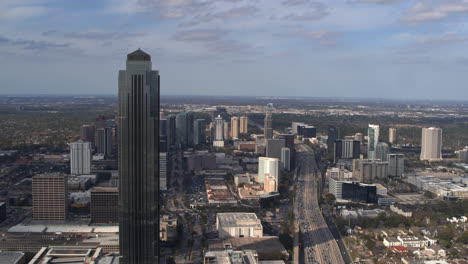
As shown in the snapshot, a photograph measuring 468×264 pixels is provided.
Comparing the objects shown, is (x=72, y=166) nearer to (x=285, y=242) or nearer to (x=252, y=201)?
(x=252, y=201)

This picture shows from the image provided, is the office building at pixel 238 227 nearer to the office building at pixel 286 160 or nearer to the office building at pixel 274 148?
the office building at pixel 286 160

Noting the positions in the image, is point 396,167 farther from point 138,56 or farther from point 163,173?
point 138,56

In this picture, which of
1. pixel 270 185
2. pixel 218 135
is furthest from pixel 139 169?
pixel 218 135

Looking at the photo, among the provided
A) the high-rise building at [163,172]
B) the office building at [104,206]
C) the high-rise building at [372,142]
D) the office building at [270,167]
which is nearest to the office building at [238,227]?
the office building at [104,206]

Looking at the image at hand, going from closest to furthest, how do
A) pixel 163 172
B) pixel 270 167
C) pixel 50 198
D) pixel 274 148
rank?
pixel 50 198 < pixel 163 172 < pixel 270 167 < pixel 274 148

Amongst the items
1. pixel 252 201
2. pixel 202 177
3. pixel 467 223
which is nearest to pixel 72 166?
pixel 202 177

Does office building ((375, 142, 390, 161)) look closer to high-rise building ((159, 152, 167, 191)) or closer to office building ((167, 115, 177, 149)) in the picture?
high-rise building ((159, 152, 167, 191))

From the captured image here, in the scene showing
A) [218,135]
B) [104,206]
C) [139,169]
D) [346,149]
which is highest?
[139,169]
